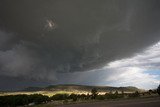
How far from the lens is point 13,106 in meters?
190

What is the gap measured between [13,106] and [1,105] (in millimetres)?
9959

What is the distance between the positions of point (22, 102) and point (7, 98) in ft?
44.3

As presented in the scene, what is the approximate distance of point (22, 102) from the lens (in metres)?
198

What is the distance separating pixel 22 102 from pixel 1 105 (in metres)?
18.6

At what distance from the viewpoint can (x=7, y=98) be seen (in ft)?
630

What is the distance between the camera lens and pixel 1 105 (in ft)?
609

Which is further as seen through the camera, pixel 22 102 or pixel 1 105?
pixel 22 102

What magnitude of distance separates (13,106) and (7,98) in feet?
28.6
